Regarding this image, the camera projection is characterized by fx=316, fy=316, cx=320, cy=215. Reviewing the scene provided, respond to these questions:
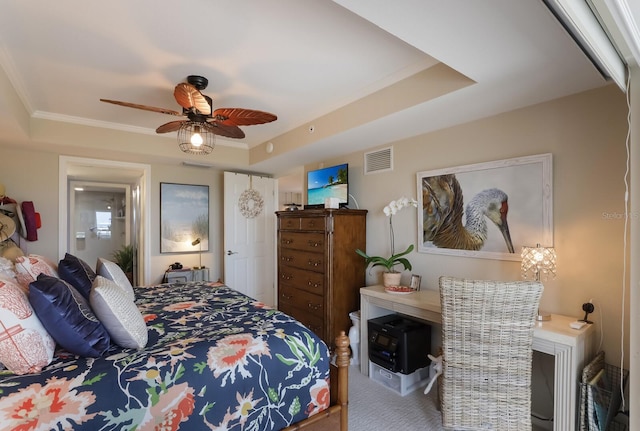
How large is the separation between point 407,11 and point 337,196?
96.2 inches

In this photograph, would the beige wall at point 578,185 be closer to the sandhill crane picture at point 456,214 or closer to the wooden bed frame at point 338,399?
the sandhill crane picture at point 456,214

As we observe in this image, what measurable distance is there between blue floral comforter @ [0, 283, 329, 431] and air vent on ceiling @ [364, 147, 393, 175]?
203cm

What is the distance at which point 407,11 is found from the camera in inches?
53.6

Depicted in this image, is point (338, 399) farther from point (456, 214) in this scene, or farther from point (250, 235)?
point (250, 235)

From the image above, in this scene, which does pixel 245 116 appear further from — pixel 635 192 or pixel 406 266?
pixel 635 192

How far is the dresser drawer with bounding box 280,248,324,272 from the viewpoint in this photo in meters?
3.26

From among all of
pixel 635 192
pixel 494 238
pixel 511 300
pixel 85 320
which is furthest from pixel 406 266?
pixel 85 320

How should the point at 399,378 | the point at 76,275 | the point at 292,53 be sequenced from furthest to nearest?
1. the point at 399,378
2. the point at 292,53
3. the point at 76,275

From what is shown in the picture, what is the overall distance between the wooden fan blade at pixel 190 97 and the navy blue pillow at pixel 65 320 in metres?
1.35

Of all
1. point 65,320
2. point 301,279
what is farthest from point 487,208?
point 65,320

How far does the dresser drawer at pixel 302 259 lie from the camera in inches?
128

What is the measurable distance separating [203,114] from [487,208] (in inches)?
92.4

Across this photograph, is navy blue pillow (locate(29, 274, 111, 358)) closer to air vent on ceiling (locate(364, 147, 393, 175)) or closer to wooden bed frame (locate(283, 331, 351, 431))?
wooden bed frame (locate(283, 331, 351, 431))

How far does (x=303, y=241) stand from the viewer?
3.50m
